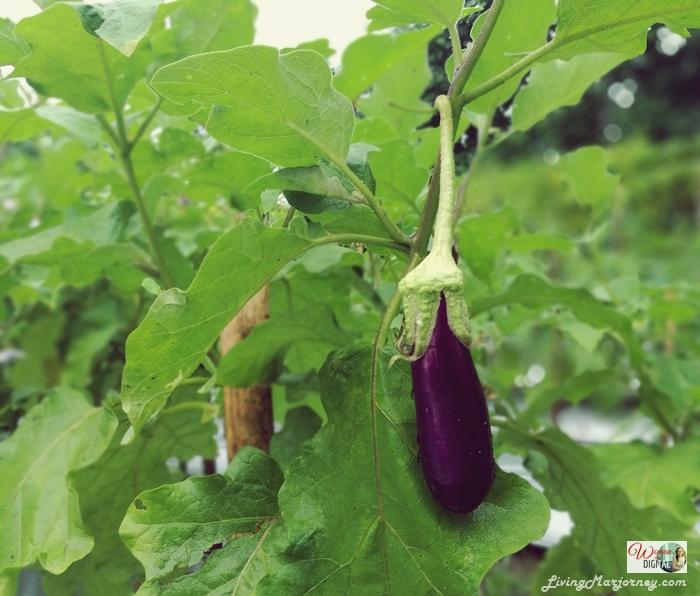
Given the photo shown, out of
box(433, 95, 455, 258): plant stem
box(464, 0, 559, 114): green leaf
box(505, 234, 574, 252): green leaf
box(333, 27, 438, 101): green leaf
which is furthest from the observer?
box(505, 234, 574, 252): green leaf

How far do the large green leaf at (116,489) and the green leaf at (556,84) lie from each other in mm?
404

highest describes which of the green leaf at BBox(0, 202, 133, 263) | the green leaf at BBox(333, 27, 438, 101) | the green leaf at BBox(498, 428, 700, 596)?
the green leaf at BBox(333, 27, 438, 101)

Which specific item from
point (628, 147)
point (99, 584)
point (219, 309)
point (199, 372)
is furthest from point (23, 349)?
point (628, 147)

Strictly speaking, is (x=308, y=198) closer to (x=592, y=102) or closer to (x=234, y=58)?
(x=234, y=58)

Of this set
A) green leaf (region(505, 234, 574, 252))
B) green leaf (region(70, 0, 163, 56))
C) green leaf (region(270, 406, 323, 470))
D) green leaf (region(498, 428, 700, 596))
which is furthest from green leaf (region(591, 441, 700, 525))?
green leaf (region(70, 0, 163, 56))

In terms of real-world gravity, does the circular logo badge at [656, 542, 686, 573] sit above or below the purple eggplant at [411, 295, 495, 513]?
below

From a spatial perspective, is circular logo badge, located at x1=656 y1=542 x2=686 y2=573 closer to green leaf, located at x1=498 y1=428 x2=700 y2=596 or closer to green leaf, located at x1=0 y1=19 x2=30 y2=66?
green leaf, located at x1=498 y1=428 x2=700 y2=596

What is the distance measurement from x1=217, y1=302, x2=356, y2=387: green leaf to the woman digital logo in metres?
0.29

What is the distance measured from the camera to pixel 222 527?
0.36 m

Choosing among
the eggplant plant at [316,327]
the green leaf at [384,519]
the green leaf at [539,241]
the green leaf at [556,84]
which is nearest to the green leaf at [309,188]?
the eggplant plant at [316,327]

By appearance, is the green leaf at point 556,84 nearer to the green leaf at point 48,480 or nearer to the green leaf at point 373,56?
the green leaf at point 373,56

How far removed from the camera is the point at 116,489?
0.48 meters

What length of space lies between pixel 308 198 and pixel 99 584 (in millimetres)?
368

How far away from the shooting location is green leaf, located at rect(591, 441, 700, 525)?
673 mm
